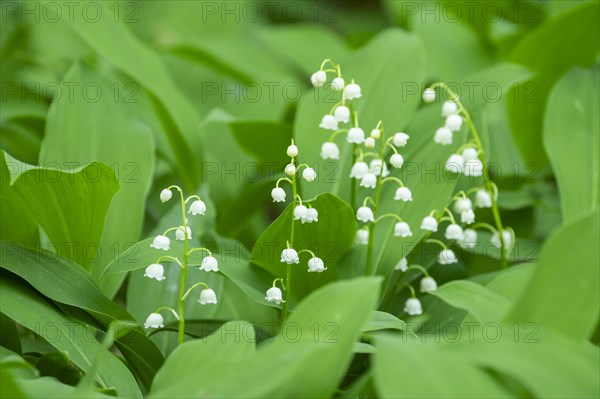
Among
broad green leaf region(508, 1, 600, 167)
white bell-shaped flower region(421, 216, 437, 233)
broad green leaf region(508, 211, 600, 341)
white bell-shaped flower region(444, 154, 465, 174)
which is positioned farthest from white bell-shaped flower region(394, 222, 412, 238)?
broad green leaf region(508, 1, 600, 167)

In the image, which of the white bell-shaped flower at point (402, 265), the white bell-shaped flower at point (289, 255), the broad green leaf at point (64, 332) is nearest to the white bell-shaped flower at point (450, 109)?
the white bell-shaped flower at point (402, 265)

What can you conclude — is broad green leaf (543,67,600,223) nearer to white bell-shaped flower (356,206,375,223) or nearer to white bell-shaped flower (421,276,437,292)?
white bell-shaped flower (421,276,437,292)

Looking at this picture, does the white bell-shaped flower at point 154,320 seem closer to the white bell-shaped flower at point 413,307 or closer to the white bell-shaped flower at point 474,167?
the white bell-shaped flower at point 413,307

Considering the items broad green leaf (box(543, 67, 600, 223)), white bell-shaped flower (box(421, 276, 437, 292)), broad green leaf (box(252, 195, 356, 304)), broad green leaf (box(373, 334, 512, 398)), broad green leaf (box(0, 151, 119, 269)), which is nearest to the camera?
broad green leaf (box(373, 334, 512, 398))

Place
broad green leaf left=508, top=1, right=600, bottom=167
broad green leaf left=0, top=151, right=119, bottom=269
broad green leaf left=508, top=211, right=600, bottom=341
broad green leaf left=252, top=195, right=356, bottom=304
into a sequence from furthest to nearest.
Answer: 1. broad green leaf left=508, top=1, right=600, bottom=167
2. broad green leaf left=252, top=195, right=356, bottom=304
3. broad green leaf left=0, top=151, right=119, bottom=269
4. broad green leaf left=508, top=211, right=600, bottom=341

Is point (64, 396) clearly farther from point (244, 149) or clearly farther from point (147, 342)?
point (244, 149)

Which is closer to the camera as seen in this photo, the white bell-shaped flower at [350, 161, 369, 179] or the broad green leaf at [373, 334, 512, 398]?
the broad green leaf at [373, 334, 512, 398]

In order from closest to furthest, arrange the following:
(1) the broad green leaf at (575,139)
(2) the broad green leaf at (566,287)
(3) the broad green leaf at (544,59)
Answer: (2) the broad green leaf at (566,287)
(1) the broad green leaf at (575,139)
(3) the broad green leaf at (544,59)
